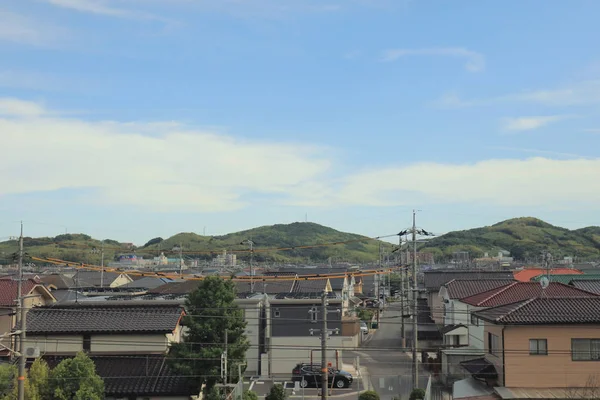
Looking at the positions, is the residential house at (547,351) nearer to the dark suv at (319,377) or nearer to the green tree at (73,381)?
the dark suv at (319,377)

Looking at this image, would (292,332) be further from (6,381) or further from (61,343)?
(6,381)

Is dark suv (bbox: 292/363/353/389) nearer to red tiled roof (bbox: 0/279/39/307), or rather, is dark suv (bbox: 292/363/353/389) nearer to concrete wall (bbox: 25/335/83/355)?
concrete wall (bbox: 25/335/83/355)

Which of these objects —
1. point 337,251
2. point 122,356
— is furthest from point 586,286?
point 337,251

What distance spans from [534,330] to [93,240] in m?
144

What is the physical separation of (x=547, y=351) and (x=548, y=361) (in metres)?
0.35

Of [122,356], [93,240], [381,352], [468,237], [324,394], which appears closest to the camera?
[324,394]

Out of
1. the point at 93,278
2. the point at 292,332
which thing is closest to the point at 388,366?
the point at 292,332

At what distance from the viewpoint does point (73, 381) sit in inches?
774

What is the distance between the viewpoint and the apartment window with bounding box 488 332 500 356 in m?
21.8

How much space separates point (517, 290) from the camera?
3117 centimetres

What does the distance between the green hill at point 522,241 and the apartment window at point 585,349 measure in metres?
119

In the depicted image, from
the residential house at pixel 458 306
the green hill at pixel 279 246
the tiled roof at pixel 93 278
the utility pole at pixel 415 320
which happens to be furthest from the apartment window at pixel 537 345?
the green hill at pixel 279 246

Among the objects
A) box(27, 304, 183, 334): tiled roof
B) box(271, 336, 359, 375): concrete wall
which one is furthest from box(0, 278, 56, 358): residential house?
box(271, 336, 359, 375): concrete wall

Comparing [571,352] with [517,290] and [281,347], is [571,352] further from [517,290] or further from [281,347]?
[281,347]
